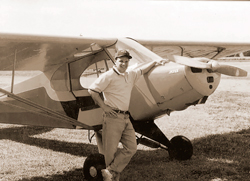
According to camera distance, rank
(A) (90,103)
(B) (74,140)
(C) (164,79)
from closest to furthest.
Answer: (C) (164,79), (A) (90,103), (B) (74,140)

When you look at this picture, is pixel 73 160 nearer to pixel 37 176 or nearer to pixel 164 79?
pixel 37 176

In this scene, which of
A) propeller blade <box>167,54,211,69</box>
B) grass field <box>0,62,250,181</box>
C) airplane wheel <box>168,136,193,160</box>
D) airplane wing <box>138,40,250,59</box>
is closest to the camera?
propeller blade <box>167,54,211,69</box>

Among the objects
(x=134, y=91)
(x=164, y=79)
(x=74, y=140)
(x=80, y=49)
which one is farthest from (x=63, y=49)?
(x=74, y=140)

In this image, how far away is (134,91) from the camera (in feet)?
16.0

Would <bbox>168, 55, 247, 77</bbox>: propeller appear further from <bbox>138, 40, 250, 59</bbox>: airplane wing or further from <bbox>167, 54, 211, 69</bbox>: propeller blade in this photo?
<bbox>138, 40, 250, 59</bbox>: airplane wing

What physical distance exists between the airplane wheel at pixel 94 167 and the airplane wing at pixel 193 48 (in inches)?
111

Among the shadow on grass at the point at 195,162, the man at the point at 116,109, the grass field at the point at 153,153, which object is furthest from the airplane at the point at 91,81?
the man at the point at 116,109

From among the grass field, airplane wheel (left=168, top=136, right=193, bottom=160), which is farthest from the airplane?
the grass field

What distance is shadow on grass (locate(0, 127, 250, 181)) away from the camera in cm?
511

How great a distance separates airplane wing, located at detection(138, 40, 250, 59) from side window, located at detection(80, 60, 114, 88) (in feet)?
4.17

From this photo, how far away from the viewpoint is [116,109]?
409 centimetres

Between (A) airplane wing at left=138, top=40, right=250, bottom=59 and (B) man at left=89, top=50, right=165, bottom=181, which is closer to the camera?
(B) man at left=89, top=50, right=165, bottom=181

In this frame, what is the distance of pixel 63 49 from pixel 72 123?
1.35 meters

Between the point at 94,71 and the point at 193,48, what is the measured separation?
11.0ft
